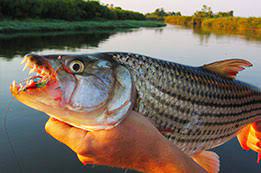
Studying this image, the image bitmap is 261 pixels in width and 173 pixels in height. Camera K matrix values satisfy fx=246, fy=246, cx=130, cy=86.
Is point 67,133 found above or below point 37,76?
below

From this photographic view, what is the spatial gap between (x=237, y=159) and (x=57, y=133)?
205 inches

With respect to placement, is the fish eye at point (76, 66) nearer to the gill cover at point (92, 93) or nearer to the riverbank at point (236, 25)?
the gill cover at point (92, 93)

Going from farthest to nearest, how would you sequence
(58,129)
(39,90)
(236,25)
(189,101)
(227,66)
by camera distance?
1. (236,25)
2. (227,66)
3. (189,101)
4. (58,129)
5. (39,90)

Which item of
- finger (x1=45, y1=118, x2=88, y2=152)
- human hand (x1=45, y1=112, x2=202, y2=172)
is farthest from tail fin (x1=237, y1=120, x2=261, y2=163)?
finger (x1=45, y1=118, x2=88, y2=152)

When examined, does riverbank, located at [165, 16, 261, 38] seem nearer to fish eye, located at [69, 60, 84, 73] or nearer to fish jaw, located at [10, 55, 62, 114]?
fish eye, located at [69, 60, 84, 73]

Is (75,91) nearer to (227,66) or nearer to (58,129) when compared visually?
(58,129)

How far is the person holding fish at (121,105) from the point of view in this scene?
1540 millimetres

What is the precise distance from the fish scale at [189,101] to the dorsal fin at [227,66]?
0.07 m

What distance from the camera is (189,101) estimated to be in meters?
2.22

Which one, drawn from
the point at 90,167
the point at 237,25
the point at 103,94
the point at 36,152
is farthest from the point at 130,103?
the point at 237,25

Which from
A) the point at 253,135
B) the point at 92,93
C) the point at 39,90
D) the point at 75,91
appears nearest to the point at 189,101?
the point at 92,93

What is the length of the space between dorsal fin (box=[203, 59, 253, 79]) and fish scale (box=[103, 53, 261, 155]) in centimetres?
7

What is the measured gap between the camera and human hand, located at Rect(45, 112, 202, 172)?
153 cm

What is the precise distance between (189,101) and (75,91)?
1.09 m
